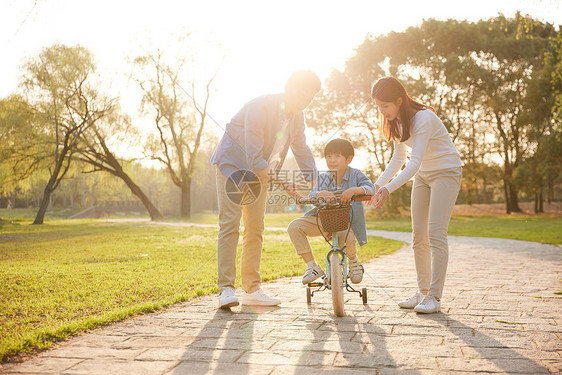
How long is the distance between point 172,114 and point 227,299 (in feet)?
97.3

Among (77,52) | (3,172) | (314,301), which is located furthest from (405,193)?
(314,301)

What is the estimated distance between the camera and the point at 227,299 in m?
4.44

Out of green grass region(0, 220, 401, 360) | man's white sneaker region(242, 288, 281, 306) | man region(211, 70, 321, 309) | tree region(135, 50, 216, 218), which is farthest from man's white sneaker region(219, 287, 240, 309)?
tree region(135, 50, 216, 218)

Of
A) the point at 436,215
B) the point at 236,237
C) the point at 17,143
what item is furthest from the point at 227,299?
the point at 17,143

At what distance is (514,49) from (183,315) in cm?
3314

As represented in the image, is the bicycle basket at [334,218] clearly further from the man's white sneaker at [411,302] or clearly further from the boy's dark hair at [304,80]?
the boy's dark hair at [304,80]

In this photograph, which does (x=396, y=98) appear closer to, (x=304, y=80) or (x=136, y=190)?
(x=304, y=80)

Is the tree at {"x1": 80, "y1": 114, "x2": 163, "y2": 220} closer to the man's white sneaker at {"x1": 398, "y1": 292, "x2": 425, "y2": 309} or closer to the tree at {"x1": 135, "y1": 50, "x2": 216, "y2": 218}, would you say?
the tree at {"x1": 135, "y1": 50, "x2": 216, "y2": 218}

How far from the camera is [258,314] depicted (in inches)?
168

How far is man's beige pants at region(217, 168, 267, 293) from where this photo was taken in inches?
181

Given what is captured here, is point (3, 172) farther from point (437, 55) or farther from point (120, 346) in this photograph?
point (120, 346)

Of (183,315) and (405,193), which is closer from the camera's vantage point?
(183,315)

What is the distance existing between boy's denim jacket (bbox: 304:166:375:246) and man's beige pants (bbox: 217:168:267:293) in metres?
0.49

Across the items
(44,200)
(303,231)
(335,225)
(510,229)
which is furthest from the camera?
A: (44,200)
